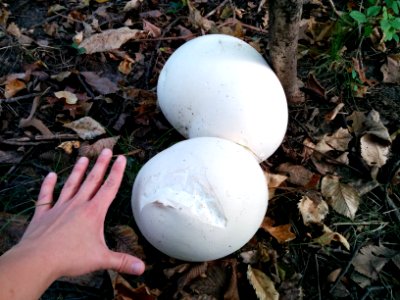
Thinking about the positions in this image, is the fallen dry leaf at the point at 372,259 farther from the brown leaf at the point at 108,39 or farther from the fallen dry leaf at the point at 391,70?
the brown leaf at the point at 108,39

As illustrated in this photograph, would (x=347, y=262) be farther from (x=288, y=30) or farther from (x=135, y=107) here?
(x=135, y=107)

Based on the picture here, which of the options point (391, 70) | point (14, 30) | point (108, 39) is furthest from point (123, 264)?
point (14, 30)

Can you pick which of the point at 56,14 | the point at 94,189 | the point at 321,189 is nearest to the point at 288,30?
the point at 321,189

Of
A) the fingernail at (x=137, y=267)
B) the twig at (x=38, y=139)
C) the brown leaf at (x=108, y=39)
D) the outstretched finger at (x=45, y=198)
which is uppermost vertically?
the brown leaf at (x=108, y=39)

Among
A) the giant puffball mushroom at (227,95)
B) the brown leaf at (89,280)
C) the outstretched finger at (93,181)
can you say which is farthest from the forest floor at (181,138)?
the giant puffball mushroom at (227,95)

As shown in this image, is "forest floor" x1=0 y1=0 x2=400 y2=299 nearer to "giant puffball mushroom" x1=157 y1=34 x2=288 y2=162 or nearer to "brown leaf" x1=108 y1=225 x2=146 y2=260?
"brown leaf" x1=108 y1=225 x2=146 y2=260

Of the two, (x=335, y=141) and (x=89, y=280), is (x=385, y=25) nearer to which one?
(x=335, y=141)
